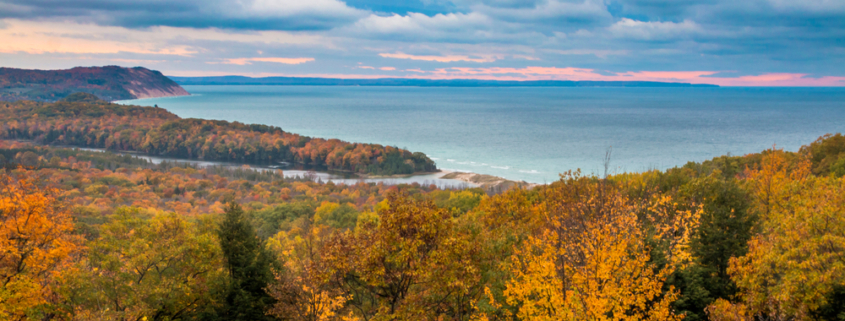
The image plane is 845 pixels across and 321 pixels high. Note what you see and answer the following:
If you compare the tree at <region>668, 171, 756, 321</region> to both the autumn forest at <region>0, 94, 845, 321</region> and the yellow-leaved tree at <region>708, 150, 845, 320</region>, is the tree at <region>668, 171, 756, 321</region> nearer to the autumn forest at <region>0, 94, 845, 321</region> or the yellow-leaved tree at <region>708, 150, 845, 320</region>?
the autumn forest at <region>0, 94, 845, 321</region>

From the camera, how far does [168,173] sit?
136000mm

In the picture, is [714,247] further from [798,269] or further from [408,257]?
[408,257]

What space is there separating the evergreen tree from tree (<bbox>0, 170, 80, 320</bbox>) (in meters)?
7.57

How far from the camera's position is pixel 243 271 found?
89.4ft

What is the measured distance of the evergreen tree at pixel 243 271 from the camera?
26.1 metres

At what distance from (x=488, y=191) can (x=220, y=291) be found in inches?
A: 2892

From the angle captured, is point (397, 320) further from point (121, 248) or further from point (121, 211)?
point (121, 211)

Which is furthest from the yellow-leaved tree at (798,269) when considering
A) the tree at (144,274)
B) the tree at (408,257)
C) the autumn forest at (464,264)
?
the tree at (144,274)

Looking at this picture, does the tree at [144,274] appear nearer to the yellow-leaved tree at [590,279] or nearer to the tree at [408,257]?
the tree at [408,257]

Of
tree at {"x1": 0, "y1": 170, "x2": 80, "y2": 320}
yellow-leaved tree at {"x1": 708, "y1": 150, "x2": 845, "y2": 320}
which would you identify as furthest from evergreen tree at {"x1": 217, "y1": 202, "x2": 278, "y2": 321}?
yellow-leaved tree at {"x1": 708, "y1": 150, "x2": 845, "y2": 320}

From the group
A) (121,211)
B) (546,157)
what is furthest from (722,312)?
(546,157)

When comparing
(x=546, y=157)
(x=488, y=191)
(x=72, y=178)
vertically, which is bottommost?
(x=72, y=178)

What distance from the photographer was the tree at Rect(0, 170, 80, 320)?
63.1 ft

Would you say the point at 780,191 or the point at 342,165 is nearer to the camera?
the point at 780,191
